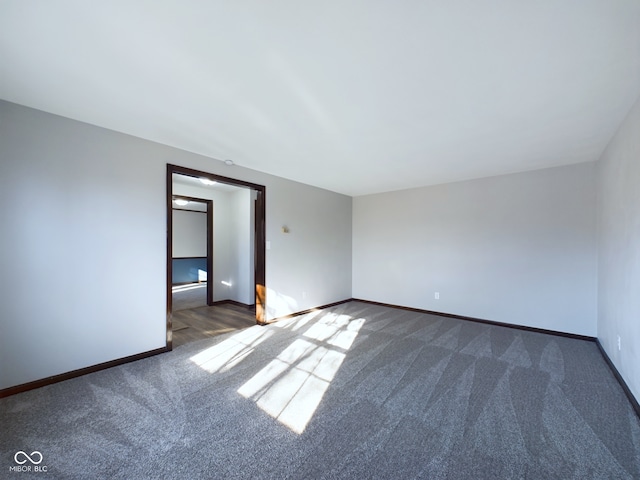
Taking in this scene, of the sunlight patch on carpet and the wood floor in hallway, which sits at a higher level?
the sunlight patch on carpet

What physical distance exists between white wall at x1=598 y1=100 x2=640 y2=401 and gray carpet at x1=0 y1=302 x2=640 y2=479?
37 cm

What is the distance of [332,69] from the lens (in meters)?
1.74

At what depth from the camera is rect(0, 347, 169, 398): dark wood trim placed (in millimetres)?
2168

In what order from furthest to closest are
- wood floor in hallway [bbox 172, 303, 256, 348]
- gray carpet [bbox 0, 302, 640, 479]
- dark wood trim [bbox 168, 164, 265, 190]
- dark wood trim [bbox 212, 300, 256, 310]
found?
dark wood trim [bbox 212, 300, 256, 310], wood floor in hallway [bbox 172, 303, 256, 348], dark wood trim [bbox 168, 164, 265, 190], gray carpet [bbox 0, 302, 640, 479]

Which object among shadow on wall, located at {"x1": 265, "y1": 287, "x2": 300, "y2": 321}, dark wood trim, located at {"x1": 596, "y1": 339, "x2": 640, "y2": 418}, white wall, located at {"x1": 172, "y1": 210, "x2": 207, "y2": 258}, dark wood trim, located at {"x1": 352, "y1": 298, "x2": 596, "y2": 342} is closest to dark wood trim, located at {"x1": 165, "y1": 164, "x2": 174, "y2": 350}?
shadow on wall, located at {"x1": 265, "y1": 287, "x2": 300, "y2": 321}

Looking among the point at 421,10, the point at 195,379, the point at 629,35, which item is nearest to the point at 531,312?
the point at 629,35

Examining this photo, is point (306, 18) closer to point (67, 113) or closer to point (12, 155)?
point (67, 113)

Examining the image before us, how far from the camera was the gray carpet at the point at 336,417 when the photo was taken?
1.50 m

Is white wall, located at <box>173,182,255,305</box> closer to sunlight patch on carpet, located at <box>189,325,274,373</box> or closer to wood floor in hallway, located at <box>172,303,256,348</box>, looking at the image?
wood floor in hallway, located at <box>172,303,256,348</box>

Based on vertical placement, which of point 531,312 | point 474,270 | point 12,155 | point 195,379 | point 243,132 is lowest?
point 195,379

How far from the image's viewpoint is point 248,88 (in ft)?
6.37

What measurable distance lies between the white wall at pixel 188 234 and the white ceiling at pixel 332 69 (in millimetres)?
6268

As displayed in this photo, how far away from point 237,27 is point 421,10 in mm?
959

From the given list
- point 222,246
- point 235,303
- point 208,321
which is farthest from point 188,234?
point 208,321
